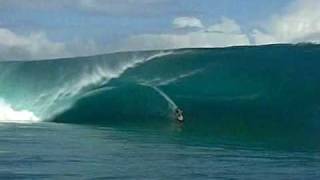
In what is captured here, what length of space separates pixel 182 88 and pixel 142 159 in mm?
25727

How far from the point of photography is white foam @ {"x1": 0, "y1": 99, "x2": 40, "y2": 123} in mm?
47744

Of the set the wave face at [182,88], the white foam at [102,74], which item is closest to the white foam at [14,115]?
the wave face at [182,88]

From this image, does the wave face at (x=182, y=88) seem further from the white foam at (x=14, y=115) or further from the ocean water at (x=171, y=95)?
the white foam at (x=14, y=115)

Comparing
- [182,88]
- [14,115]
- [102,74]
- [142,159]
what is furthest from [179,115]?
[142,159]

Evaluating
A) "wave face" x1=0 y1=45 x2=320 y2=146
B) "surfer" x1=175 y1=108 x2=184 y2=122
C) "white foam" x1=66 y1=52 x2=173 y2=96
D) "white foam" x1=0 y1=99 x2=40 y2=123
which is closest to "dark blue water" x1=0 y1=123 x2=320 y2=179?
"surfer" x1=175 y1=108 x2=184 y2=122

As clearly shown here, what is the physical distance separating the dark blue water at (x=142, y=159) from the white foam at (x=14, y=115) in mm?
14530

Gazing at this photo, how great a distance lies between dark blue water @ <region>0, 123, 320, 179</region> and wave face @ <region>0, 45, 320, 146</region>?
1480 centimetres

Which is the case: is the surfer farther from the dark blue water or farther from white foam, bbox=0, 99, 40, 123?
the dark blue water

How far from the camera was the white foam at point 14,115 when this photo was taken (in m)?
47.7

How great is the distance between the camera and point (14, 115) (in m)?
49.8

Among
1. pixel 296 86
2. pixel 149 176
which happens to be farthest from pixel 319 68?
pixel 149 176

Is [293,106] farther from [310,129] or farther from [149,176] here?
[149,176]

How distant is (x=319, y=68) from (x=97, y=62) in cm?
1229

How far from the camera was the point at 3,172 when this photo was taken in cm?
1988
